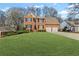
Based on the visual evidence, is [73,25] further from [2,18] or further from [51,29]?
[2,18]

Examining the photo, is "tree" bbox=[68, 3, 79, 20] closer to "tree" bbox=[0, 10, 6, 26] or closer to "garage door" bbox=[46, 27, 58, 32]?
"garage door" bbox=[46, 27, 58, 32]

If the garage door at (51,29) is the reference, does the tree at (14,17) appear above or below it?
above

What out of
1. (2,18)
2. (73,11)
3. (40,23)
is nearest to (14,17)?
(2,18)

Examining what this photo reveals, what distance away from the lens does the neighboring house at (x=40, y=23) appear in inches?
175

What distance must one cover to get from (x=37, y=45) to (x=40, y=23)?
24cm

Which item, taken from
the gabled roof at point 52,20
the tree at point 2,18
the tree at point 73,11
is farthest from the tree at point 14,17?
the tree at point 73,11

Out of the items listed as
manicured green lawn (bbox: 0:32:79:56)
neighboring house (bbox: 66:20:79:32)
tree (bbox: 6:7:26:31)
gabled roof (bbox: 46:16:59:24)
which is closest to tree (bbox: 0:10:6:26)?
tree (bbox: 6:7:26:31)

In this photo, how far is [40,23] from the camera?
4.46 m

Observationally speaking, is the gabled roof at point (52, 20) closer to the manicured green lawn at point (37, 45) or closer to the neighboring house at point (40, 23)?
the neighboring house at point (40, 23)

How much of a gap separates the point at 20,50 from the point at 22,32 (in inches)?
7.7

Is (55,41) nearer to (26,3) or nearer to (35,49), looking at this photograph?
(35,49)

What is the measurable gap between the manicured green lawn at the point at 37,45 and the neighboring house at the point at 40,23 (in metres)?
0.06

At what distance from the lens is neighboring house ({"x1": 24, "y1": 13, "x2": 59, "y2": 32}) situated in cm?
445

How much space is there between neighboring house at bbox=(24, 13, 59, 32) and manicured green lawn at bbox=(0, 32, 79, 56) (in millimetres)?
63
